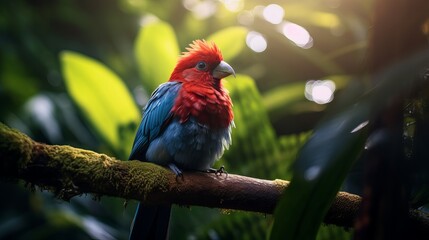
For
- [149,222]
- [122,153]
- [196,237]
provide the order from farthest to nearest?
[122,153]
[196,237]
[149,222]

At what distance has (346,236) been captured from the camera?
2092mm

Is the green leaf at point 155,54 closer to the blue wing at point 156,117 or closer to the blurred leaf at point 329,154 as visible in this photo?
the blue wing at point 156,117

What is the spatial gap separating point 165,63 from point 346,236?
168 cm

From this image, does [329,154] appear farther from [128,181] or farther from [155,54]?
[155,54]

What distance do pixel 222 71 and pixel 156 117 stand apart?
41 cm

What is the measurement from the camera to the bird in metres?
2.34

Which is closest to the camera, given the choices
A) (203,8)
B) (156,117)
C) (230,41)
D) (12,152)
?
(12,152)

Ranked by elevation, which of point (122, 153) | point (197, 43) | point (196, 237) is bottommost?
point (196, 237)

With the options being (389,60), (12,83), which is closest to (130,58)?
(12,83)

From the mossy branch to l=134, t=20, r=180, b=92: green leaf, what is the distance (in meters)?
1.40

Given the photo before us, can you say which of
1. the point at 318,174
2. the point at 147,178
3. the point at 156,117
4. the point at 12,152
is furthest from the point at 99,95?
the point at 318,174

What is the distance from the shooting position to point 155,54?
3320mm

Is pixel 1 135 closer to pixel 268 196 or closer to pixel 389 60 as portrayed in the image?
pixel 268 196

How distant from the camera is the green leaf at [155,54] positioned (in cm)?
331
